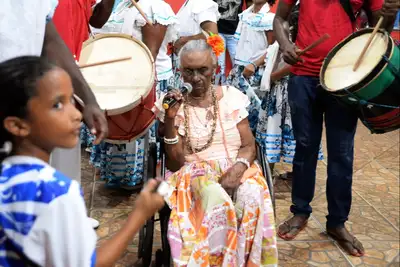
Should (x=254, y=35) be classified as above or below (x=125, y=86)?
above

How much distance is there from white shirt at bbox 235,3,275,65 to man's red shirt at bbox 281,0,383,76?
1.18m

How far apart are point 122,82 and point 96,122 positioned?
984 mm

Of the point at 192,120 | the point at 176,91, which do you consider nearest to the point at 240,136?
the point at 192,120

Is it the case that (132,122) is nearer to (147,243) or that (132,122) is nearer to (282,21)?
(147,243)

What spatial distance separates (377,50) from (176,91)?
1024 millimetres

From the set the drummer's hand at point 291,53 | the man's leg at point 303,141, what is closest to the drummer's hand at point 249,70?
the man's leg at point 303,141

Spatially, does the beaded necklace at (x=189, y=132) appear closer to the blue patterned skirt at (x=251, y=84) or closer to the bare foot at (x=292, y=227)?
the bare foot at (x=292, y=227)

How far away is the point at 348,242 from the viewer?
304 centimetres

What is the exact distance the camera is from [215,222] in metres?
2.30

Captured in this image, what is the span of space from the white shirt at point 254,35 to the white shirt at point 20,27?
103 inches

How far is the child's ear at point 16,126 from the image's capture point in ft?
3.90

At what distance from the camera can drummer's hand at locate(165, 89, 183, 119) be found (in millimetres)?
2438

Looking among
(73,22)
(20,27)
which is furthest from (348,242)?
(20,27)

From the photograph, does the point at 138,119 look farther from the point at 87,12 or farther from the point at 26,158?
the point at 26,158
